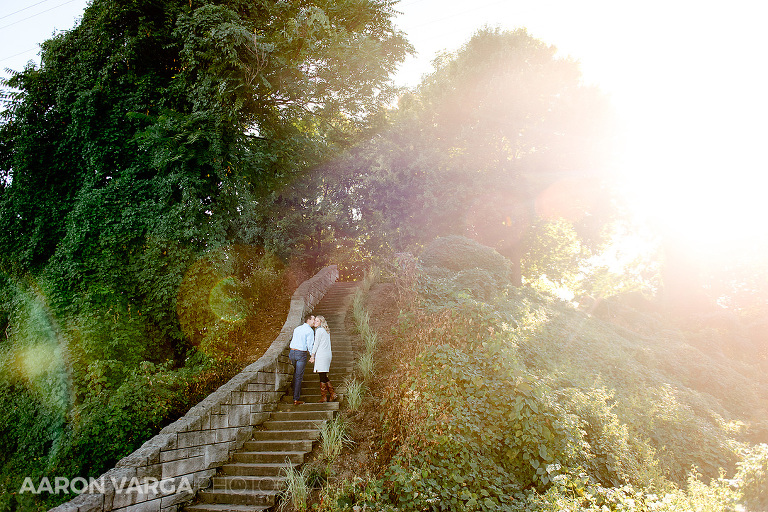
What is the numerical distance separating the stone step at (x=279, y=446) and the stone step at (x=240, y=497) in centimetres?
92

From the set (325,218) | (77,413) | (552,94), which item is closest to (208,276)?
(77,413)

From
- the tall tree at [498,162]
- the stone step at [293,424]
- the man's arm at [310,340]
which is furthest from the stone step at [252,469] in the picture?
the tall tree at [498,162]

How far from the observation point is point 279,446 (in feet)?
24.1

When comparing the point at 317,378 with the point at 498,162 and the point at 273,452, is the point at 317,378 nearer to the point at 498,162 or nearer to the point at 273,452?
the point at 273,452

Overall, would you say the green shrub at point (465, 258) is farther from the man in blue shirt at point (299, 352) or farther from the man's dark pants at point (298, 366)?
the man's dark pants at point (298, 366)

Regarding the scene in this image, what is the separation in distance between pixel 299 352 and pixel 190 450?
2.68 meters

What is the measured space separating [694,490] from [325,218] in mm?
15122

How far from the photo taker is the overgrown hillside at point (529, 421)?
5.36m

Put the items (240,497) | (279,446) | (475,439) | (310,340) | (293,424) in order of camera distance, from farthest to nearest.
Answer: (310,340)
(293,424)
(279,446)
(240,497)
(475,439)

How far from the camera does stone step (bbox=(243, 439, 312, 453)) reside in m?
7.25

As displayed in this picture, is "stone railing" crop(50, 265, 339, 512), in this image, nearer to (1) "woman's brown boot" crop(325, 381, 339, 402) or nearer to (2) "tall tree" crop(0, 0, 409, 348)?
(1) "woman's brown boot" crop(325, 381, 339, 402)

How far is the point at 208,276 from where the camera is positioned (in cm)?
1158

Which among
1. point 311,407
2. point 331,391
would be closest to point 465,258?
point 331,391

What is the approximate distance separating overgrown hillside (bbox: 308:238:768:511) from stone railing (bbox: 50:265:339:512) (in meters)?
1.99
